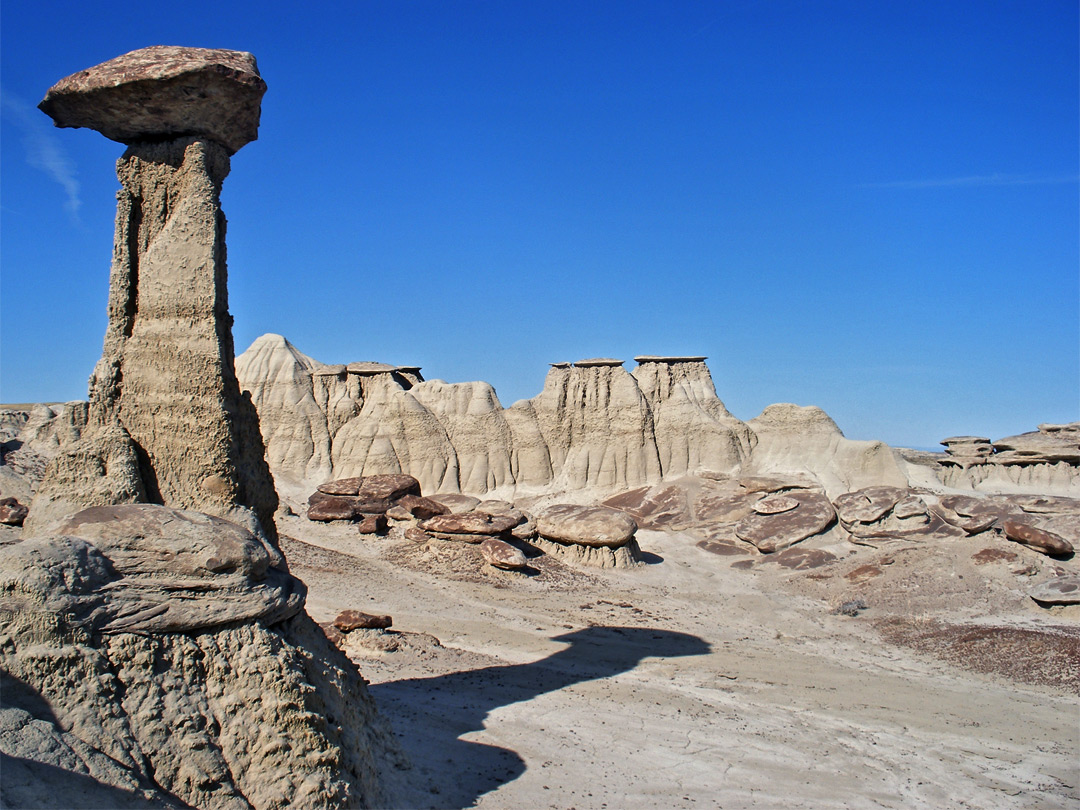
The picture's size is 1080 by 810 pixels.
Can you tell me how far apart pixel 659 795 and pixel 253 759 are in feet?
11.5

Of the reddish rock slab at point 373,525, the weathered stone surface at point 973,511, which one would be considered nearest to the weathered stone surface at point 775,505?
the weathered stone surface at point 973,511

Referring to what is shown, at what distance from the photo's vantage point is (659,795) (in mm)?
7043

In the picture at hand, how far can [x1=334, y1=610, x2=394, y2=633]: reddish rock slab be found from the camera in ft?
41.4

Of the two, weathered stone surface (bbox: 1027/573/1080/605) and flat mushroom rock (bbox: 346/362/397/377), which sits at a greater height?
flat mushroom rock (bbox: 346/362/397/377)

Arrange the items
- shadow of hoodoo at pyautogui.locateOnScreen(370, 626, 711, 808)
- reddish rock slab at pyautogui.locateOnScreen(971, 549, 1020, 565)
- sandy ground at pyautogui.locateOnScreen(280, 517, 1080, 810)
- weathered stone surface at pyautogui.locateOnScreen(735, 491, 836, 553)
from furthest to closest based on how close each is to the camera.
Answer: weathered stone surface at pyautogui.locateOnScreen(735, 491, 836, 553) → reddish rock slab at pyautogui.locateOnScreen(971, 549, 1020, 565) → sandy ground at pyautogui.locateOnScreen(280, 517, 1080, 810) → shadow of hoodoo at pyautogui.locateOnScreen(370, 626, 711, 808)

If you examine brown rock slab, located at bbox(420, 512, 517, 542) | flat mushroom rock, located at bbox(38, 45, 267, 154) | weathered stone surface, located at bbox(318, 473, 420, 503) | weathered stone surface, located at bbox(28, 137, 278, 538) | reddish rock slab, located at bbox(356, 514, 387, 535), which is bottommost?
reddish rock slab, located at bbox(356, 514, 387, 535)

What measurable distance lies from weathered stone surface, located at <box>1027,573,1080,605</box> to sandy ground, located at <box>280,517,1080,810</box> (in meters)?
0.23

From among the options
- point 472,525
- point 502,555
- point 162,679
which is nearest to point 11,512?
point 472,525

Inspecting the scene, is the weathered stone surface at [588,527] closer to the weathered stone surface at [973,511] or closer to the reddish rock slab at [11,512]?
the weathered stone surface at [973,511]

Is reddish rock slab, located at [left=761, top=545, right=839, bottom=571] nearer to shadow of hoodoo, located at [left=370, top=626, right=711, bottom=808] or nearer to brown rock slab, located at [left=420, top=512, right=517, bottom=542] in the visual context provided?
brown rock slab, located at [left=420, top=512, right=517, bottom=542]

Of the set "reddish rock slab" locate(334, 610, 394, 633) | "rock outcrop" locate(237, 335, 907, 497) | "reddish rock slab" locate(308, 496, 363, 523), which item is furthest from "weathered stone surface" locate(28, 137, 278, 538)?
"rock outcrop" locate(237, 335, 907, 497)

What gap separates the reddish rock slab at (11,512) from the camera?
18.7 metres

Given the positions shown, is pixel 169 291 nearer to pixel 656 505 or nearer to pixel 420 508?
pixel 420 508

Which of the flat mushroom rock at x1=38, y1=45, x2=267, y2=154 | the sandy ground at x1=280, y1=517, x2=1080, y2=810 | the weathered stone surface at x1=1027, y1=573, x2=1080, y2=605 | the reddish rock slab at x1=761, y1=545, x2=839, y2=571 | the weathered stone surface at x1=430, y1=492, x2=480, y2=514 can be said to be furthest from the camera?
the weathered stone surface at x1=430, y1=492, x2=480, y2=514
